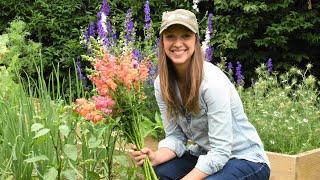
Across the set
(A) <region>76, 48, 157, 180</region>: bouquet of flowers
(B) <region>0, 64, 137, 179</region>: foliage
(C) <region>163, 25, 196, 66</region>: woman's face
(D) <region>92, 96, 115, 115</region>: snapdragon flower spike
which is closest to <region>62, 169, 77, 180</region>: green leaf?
(B) <region>0, 64, 137, 179</region>: foliage

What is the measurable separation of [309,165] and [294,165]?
17 cm

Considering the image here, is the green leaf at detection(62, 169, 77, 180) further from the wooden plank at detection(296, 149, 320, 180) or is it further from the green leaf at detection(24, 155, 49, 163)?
the wooden plank at detection(296, 149, 320, 180)

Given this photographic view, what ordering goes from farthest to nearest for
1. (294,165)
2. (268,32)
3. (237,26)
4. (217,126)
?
1. (237,26)
2. (268,32)
3. (294,165)
4. (217,126)

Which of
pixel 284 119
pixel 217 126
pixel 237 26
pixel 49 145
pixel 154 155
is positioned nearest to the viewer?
pixel 217 126

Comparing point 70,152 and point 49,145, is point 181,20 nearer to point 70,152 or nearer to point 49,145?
point 70,152

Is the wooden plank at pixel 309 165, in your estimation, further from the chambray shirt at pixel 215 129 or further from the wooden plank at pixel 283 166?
the chambray shirt at pixel 215 129

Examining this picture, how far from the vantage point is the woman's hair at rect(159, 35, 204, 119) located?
3.39 meters

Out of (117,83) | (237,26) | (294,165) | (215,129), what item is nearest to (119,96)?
(117,83)

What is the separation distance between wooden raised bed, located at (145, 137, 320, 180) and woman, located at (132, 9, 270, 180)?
34.0 inches

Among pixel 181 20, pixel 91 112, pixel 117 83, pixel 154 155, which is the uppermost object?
pixel 181 20

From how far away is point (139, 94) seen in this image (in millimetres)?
3328

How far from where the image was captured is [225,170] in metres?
3.41

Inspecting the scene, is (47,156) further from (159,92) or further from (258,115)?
(258,115)

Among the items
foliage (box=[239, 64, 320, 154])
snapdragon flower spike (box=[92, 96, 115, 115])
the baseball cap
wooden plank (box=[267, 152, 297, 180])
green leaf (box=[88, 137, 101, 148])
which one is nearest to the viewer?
snapdragon flower spike (box=[92, 96, 115, 115])
